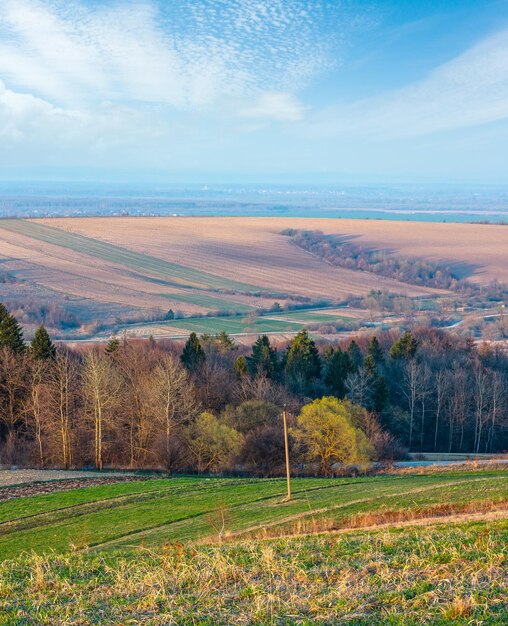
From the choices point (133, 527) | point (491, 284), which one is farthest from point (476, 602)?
point (491, 284)

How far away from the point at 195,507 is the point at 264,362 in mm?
23996

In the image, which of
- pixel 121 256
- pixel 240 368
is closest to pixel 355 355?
pixel 240 368

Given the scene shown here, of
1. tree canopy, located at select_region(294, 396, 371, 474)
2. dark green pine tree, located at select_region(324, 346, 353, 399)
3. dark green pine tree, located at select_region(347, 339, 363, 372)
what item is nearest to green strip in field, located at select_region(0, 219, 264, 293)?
dark green pine tree, located at select_region(347, 339, 363, 372)

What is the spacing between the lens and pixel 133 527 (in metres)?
18.8

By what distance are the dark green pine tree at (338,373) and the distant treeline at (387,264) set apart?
46444 mm

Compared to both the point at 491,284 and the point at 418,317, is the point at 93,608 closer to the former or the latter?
the point at 418,317

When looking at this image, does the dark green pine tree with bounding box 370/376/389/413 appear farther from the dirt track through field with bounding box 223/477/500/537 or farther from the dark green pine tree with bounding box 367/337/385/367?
the dirt track through field with bounding box 223/477/500/537

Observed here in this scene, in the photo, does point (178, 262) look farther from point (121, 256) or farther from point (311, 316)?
point (311, 316)

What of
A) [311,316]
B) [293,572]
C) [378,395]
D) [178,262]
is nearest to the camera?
[293,572]

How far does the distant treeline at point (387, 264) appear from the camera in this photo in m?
89.1

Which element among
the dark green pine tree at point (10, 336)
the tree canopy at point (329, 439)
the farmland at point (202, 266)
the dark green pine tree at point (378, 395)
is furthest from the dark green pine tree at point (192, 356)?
the farmland at point (202, 266)

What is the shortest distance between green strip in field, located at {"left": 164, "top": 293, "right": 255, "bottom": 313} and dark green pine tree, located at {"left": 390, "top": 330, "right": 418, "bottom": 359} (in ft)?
84.7

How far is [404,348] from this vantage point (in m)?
51.5

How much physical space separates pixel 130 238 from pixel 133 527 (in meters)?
95.0
